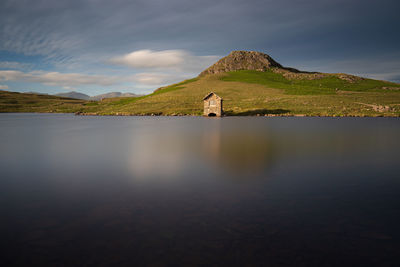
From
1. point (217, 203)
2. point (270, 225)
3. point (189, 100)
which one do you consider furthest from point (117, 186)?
point (189, 100)

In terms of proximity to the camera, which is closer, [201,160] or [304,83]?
[201,160]

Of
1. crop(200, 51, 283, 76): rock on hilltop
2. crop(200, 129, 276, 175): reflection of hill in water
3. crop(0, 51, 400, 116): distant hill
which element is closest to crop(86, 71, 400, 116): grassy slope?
crop(0, 51, 400, 116): distant hill

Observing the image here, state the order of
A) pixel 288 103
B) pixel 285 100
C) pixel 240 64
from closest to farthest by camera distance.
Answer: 1. pixel 288 103
2. pixel 285 100
3. pixel 240 64

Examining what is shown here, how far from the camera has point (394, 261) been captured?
5.45 metres

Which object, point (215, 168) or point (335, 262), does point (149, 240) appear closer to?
point (335, 262)

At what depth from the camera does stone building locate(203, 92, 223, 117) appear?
69438mm

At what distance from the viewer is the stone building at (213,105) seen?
69438 mm

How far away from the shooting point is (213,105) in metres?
70.7

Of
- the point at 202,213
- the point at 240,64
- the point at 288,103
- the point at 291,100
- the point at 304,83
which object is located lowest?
the point at 202,213

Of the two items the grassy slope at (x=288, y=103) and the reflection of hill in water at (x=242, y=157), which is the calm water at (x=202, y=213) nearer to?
the reflection of hill in water at (x=242, y=157)

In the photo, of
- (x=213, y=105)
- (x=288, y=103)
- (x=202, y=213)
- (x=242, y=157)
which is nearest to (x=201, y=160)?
(x=242, y=157)

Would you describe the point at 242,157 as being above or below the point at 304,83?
below

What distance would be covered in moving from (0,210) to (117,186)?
389cm

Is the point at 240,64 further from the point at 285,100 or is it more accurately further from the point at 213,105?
the point at 213,105
